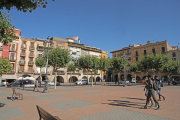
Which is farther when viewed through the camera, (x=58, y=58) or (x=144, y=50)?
(x=144, y=50)

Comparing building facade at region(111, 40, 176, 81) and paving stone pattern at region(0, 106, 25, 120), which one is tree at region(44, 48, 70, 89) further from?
building facade at region(111, 40, 176, 81)

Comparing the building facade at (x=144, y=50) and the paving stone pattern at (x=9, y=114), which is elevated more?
the building facade at (x=144, y=50)

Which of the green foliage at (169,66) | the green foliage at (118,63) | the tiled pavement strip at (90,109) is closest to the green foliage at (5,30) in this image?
the tiled pavement strip at (90,109)

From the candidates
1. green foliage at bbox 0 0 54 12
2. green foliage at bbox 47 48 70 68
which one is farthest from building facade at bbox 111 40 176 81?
green foliage at bbox 0 0 54 12

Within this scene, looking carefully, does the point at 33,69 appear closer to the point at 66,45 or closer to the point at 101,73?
the point at 66,45

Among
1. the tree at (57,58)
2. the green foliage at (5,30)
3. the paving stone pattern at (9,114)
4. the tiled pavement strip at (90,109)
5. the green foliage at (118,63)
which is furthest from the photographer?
the green foliage at (118,63)

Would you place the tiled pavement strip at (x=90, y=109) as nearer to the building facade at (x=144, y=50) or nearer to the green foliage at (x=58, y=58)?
the green foliage at (x=58, y=58)

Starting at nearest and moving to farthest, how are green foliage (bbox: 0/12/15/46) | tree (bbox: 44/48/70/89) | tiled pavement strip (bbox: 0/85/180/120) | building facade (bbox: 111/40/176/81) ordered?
tiled pavement strip (bbox: 0/85/180/120)
green foliage (bbox: 0/12/15/46)
tree (bbox: 44/48/70/89)
building facade (bbox: 111/40/176/81)

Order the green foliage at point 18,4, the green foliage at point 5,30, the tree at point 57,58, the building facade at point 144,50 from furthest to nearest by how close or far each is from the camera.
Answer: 1. the building facade at point 144,50
2. the tree at point 57,58
3. the green foliage at point 5,30
4. the green foliage at point 18,4

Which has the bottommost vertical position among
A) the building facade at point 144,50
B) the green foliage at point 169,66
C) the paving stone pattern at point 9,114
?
the paving stone pattern at point 9,114

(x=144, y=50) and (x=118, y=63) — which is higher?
(x=144, y=50)

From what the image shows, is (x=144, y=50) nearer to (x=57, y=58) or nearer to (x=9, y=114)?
(x=57, y=58)

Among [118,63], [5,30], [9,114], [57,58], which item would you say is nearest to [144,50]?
[118,63]

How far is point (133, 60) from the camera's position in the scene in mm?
58000
